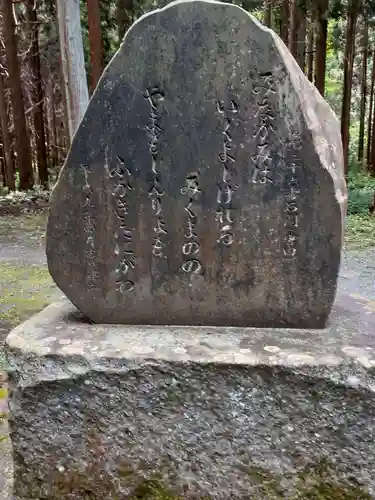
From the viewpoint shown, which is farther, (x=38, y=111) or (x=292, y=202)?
(x=38, y=111)

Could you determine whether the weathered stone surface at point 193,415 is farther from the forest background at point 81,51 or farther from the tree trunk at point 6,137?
the tree trunk at point 6,137

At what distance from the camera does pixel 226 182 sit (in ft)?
8.39

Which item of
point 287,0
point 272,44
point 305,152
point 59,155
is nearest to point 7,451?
point 305,152

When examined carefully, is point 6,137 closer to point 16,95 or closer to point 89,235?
point 16,95

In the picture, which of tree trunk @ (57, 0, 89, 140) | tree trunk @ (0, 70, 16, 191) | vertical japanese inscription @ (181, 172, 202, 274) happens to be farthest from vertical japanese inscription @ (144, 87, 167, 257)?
tree trunk @ (0, 70, 16, 191)

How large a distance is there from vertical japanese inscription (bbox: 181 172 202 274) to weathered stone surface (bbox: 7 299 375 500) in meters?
0.34

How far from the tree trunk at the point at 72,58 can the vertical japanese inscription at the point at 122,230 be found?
505 cm

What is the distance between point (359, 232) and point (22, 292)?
15.6 feet

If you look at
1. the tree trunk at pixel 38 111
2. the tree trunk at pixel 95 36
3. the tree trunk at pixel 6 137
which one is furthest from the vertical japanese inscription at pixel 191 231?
the tree trunk at pixel 6 137

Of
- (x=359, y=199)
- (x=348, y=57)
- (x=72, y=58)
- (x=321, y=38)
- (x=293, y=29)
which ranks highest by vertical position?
(x=293, y=29)

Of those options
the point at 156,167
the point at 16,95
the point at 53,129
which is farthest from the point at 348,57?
the point at 156,167

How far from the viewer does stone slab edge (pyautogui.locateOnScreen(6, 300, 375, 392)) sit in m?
2.29

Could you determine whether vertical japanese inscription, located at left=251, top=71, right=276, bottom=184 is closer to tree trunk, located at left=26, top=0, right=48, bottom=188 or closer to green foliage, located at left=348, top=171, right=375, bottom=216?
green foliage, located at left=348, top=171, right=375, bottom=216

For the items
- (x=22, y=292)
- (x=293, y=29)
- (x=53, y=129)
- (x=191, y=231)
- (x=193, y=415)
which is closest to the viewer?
(x=193, y=415)
